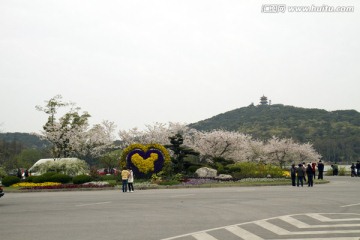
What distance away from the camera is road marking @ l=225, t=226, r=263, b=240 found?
9195mm

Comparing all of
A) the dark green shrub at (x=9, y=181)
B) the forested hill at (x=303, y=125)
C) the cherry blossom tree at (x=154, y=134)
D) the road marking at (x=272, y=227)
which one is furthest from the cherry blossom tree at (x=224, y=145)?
the road marking at (x=272, y=227)

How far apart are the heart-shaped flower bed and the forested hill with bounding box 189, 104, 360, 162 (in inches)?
2519

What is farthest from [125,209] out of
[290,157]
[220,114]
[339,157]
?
[220,114]

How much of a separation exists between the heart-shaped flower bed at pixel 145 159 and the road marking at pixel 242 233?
2532 centimetres

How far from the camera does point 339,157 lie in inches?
3728

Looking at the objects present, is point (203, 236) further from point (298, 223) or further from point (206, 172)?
point (206, 172)

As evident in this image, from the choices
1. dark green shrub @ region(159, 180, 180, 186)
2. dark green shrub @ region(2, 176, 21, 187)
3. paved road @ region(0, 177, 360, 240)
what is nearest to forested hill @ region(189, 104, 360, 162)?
dark green shrub @ region(159, 180, 180, 186)

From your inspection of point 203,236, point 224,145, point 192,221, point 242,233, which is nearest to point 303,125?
point 224,145

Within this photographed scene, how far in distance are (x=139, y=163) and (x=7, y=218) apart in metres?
22.1

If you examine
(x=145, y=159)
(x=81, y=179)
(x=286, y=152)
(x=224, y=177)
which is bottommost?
(x=224, y=177)

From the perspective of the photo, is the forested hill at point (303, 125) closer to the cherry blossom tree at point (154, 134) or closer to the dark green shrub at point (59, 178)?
the cherry blossom tree at point (154, 134)

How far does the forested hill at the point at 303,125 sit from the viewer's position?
3676 inches

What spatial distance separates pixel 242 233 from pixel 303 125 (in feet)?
382

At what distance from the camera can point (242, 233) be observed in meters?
9.69
